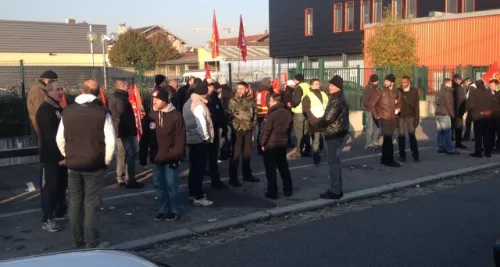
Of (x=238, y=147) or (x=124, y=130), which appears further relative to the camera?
(x=238, y=147)

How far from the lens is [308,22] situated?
4581 cm

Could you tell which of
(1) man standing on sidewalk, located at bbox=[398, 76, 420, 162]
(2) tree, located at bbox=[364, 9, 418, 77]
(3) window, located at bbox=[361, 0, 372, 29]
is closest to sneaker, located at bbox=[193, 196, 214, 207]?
(1) man standing on sidewalk, located at bbox=[398, 76, 420, 162]

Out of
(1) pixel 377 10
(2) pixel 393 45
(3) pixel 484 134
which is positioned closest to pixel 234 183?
(3) pixel 484 134

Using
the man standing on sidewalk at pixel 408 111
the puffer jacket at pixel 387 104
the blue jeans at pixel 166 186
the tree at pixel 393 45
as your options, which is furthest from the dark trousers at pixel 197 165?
the tree at pixel 393 45

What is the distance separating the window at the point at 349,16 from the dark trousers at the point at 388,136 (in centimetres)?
3256

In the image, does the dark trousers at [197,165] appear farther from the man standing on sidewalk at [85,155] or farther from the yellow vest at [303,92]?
the yellow vest at [303,92]

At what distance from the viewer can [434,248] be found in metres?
6.07

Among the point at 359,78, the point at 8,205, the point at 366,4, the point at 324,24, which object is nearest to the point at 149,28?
the point at 324,24

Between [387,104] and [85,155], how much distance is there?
680 centimetres

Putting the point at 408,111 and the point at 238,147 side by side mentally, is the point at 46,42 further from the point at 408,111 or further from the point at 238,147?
the point at 238,147

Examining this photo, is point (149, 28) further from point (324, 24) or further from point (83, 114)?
point (83, 114)

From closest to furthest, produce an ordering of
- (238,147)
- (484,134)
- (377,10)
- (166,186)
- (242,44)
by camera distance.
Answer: (166,186), (238,147), (484,134), (242,44), (377,10)

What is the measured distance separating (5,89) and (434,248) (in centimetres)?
946

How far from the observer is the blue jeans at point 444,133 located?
12.4m
